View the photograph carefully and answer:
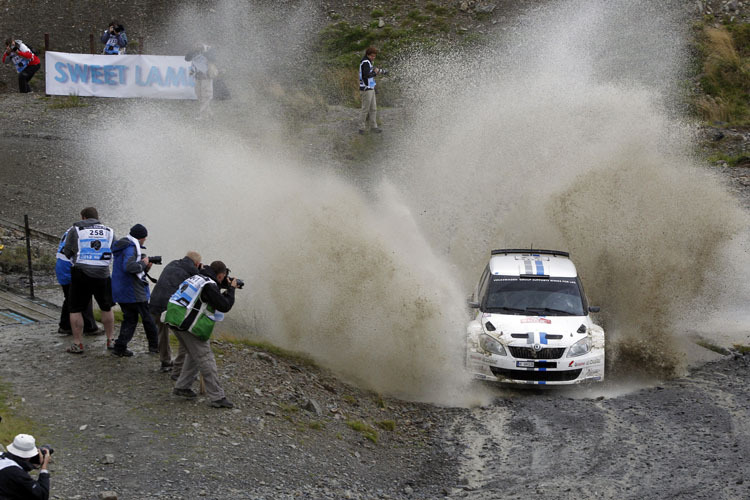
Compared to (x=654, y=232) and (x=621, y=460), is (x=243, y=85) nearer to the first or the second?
(x=654, y=232)

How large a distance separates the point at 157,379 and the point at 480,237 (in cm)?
988

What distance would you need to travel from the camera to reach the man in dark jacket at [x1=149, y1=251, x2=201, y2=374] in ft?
33.8

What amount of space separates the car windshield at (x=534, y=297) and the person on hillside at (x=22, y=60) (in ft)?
64.3

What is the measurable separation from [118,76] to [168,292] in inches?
697

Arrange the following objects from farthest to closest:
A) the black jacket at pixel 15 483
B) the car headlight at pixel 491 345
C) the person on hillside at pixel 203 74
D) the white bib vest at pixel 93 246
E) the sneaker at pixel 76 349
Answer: the person on hillside at pixel 203 74 → the car headlight at pixel 491 345 → the sneaker at pixel 76 349 → the white bib vest at pixel 93 246 → the black jacket at pixel 15 483

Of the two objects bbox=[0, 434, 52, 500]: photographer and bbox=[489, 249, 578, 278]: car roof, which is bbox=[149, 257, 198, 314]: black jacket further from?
bbox=[489, 249, 578, 278]: car roof

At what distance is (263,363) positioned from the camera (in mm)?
11984

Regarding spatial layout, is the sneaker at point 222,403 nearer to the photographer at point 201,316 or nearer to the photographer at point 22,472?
the photographer at point 201,316

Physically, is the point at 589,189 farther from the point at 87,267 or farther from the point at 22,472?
the point at 22,472

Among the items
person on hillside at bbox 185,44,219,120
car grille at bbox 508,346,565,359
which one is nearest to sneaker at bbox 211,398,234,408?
car grille at bbox 508,346,565,359

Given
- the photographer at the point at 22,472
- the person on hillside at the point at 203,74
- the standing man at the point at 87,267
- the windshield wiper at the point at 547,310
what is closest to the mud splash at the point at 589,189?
the windshield wiper at the point at 547,310

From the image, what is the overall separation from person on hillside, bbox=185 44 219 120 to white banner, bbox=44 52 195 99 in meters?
0.70

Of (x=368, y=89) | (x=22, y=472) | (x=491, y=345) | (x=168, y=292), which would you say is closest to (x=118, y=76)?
(x=368, y=89)

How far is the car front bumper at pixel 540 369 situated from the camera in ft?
39.7
